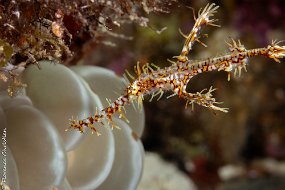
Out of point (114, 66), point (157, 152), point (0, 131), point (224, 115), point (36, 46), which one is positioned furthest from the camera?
point (157, 152)

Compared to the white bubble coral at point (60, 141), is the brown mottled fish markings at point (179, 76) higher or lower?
higher

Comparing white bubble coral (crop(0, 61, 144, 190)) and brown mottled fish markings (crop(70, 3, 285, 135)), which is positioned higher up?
brown mottled fish markings (crop(70, 3, 285, 135))

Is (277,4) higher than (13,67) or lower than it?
higher

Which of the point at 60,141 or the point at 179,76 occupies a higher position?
the point at 179,76

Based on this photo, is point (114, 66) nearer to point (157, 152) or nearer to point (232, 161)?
point (157, 152)

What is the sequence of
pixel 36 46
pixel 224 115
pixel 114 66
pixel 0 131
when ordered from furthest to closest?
pixel 224 115
pixel 114 66
pixel 36 46
pixel 0 131

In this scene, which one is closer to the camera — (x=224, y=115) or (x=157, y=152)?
(x=224, y=115)

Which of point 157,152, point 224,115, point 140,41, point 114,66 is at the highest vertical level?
point 140,41

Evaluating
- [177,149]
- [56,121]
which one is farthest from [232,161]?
[56,121]
